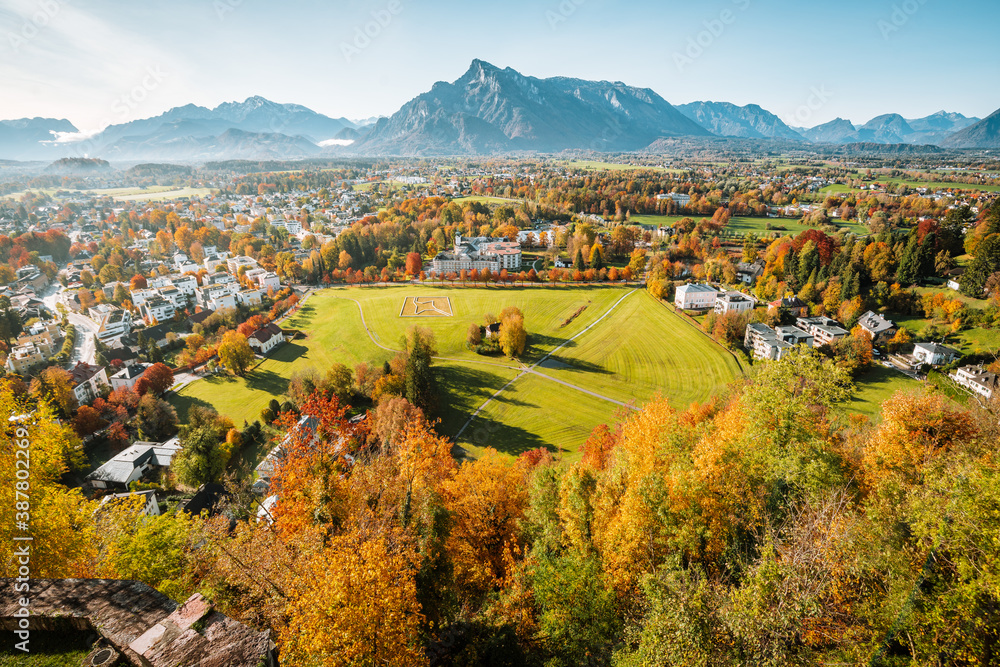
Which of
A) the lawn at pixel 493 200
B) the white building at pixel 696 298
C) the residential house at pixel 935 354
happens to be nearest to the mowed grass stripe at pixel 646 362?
the white building at pixel 696 298

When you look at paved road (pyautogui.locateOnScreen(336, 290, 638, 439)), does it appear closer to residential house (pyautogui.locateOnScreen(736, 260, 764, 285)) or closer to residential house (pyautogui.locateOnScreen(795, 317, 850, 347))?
residential house (pyautogui.locateOnScreen(736, 260, 764, 285))

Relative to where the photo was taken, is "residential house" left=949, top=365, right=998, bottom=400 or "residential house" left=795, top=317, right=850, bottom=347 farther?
"residential house" left=795, top=317, right=850, bottom=347

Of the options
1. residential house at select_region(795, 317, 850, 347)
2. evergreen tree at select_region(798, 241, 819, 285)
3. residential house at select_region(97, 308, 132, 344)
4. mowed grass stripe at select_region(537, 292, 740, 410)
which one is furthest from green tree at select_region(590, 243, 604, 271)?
residential house at select_region(97, 308, 132, 344)

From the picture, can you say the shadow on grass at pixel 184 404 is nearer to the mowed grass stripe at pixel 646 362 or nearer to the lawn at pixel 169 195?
the mowed grass stripe at pixel 646 362

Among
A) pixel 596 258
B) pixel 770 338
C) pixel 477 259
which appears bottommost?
pixel 770 338

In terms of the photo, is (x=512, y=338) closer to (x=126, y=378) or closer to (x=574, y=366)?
(x=574, y=366)

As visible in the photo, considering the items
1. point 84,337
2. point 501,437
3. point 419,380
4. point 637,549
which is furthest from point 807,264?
point 84,337
